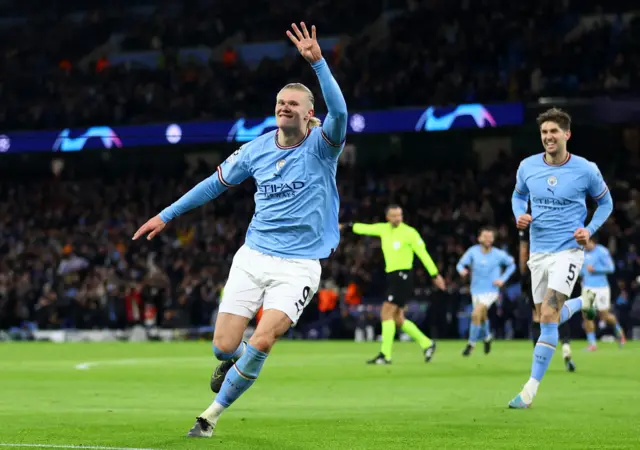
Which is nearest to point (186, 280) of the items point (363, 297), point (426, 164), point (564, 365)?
point (363, 297)

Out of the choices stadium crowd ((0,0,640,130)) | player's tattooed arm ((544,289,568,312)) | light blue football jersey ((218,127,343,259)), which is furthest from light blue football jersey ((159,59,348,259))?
stadium crowd ((0,0,640,130))

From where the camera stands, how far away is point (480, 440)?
8531 mm

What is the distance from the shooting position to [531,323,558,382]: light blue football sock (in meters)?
11.3

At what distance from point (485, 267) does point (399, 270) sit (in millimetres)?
3756

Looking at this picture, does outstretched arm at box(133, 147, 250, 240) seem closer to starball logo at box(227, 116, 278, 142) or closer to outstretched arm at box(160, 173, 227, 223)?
outstretched arm at box(160, 173, 227, 223)

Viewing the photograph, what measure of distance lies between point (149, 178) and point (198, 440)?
35078 mm

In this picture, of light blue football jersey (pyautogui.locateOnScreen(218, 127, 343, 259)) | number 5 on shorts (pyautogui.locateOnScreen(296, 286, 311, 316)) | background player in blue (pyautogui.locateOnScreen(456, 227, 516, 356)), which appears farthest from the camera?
background player in blue (pyautogui.locateOnScreen(456, 227, 516, 356))

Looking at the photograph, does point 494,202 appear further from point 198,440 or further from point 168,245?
point 198,440

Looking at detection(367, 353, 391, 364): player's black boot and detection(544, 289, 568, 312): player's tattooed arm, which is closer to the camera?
detection(544, 289, 568, 312): player's tattooed arm

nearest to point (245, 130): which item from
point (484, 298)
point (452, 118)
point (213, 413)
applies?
point (452, 118)

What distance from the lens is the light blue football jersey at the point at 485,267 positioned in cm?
2381

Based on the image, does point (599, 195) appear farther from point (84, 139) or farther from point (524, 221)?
point (84, 139)

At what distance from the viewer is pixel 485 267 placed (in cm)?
2398

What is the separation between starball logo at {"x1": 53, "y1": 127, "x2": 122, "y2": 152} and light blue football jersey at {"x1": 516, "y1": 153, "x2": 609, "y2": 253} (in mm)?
27814
